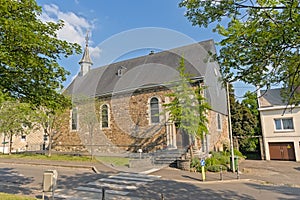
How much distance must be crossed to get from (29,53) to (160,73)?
14.3 metres

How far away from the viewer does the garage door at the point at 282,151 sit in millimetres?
17781

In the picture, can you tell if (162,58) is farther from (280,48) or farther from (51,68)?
(280,48)

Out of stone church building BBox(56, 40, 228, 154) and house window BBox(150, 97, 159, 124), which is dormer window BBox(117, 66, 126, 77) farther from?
house window BBox(150, 97, 159, 124)

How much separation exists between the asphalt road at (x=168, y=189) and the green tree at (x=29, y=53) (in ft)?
12.6

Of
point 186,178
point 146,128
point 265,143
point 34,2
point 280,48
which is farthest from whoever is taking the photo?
point 265,143

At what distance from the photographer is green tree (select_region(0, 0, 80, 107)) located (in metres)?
4.79

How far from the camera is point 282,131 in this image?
18422mm

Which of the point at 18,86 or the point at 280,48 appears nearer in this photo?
the point at 280,48

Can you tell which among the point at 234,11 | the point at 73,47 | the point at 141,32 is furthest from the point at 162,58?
the point at 234,11

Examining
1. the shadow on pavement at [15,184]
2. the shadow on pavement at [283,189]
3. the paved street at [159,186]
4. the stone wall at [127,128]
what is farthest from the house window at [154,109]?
the shadow on pavement at [15,184]

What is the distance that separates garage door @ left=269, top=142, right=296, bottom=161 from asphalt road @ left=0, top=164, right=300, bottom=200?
10.1 meters

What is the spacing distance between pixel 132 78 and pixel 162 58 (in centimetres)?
364

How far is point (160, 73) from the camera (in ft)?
62.6

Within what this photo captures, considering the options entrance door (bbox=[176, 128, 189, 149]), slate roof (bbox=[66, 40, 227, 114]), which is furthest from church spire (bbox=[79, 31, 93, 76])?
entrance door (bbox=[176, 128, 189, 149])
